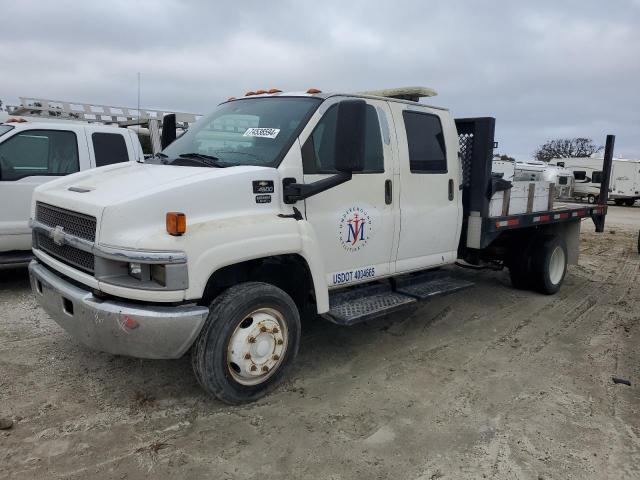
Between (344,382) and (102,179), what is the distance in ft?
7.71

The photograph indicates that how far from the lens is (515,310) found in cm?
617

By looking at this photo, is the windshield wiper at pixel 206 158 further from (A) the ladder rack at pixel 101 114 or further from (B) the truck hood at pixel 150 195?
(A) the ladder rack at pixel 101 114

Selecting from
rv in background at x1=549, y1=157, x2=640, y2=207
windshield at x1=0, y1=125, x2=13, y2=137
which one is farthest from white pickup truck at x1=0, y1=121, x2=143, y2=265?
rv in background at x1=549, y1=157, x2=640, y2=207

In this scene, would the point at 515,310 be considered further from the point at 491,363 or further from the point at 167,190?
the point at 167,190

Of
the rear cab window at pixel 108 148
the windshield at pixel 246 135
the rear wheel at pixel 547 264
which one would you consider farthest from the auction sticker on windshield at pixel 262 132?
the rear wheel at pixel 547 264

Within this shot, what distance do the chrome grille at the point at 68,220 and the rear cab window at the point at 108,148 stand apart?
2.95 metres

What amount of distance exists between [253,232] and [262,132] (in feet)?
3.04

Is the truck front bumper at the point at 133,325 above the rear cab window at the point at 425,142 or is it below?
below

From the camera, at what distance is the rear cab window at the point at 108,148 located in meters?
6.73

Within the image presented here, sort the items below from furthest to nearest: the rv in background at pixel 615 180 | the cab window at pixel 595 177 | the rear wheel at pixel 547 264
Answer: the cab window at pixel 595 177 → the rv in background at pixel 615 180 → the rear wheel at pixel 547 264

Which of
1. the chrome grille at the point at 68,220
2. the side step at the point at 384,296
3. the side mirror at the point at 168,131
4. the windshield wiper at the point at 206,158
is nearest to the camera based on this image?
the chrome grille at the point at 68,220

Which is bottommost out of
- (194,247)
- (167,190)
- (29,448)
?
(29,448)

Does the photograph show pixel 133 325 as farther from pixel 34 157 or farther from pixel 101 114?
pixel 101 114

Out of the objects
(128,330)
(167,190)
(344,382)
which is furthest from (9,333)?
(344,382)
